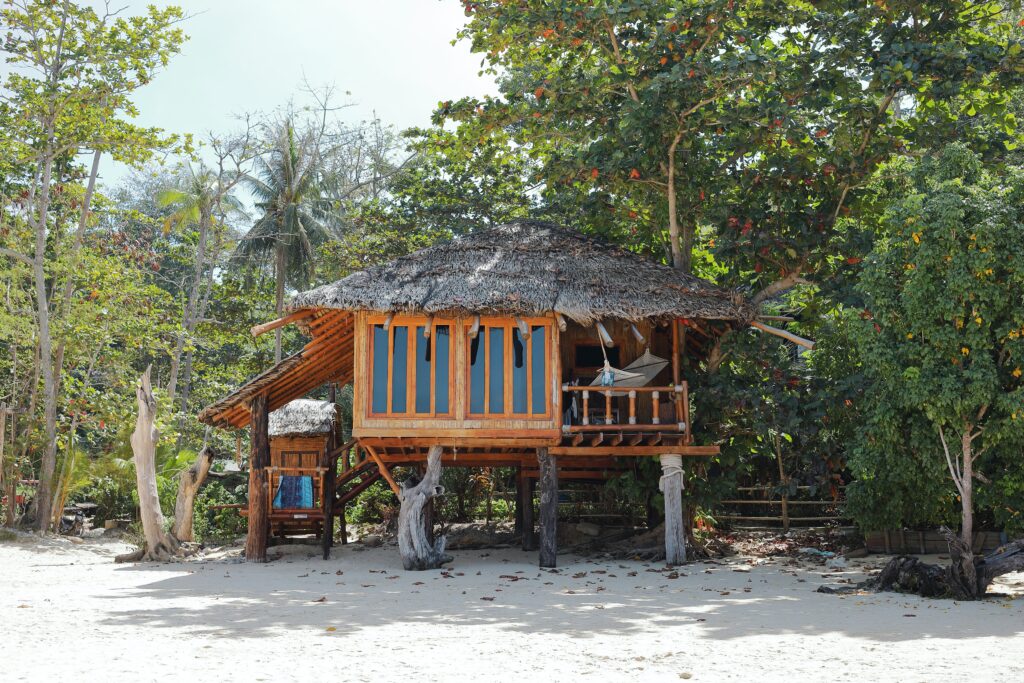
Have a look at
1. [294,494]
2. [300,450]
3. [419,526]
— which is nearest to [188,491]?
[294,494]

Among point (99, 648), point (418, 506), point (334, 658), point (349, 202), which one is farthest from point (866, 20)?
point (349, 202)

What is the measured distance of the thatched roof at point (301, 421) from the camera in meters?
17.8

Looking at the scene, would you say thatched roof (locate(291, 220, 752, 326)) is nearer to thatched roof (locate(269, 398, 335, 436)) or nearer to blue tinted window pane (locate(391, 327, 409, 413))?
blue tinted window pane (locate(391, 327, 409, 413))

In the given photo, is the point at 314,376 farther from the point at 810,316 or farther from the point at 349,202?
the point at 349,202

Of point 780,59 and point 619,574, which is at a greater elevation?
point 780,59

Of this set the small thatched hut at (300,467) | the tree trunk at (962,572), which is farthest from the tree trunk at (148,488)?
the tree trunk at (962,572)

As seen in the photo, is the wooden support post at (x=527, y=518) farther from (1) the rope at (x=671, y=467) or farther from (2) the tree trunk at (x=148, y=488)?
(2) the tree trunk at (x=148, y=488)

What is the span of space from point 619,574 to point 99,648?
7.10 m

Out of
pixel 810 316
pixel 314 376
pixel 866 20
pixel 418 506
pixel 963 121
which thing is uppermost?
pixel 866 20

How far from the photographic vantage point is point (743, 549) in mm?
15609

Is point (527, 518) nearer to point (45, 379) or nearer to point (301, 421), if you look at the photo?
point (301, 421)

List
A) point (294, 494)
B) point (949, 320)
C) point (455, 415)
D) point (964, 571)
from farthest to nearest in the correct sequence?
point (294, 494) < point (455, 415) < point (949, 320) < point (964, 571)

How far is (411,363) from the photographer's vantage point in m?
13.3

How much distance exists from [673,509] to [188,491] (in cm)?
809
